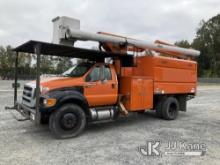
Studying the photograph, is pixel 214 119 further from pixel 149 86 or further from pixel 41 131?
pixel 41 131

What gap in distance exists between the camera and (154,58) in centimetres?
874

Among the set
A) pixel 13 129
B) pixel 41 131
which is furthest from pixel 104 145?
pixel 13 129

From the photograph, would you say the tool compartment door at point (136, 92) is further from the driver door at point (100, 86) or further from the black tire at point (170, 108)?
the black tire at point (170, 108)

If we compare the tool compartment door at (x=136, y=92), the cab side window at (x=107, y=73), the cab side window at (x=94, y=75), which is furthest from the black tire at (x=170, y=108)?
the cab side window at (x=94, y=75)

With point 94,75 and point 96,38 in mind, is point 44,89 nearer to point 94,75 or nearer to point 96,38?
point 94,75

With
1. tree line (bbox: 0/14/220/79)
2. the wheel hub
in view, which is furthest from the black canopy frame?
tree line (bbox: 0/14/220/79)

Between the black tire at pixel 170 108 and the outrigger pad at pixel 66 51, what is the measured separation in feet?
7.61

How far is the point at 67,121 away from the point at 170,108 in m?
4.75

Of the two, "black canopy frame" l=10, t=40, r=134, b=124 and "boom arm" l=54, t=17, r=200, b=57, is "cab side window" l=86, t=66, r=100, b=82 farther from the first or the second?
"boom arm" l=54, t=17, r=200, b=57

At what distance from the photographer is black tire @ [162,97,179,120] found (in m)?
9.35

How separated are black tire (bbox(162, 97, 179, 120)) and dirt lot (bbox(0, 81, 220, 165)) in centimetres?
34

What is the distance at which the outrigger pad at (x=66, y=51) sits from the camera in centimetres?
653

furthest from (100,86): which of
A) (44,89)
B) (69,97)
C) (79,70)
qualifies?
(44,89)

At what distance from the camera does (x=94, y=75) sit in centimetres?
744
